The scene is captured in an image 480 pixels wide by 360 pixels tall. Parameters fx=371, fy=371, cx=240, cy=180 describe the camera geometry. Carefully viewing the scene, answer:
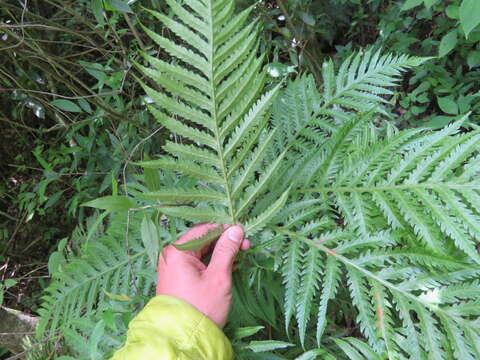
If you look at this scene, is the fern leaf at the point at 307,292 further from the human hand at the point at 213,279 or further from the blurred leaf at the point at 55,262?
the blurred leaf at the point at 55,262

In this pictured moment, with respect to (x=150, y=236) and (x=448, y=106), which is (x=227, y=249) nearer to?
(x=150, y=236)

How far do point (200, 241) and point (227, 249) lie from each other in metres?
0.07

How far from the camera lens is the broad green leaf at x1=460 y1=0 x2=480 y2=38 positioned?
1111mm

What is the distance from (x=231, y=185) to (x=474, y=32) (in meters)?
1.51

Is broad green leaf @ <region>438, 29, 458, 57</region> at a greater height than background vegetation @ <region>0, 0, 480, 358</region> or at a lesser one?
greater

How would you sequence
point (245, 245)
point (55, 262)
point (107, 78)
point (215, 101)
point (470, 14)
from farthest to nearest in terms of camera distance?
point (107, 78)
point (55, 262)
point (470, 14)
point (245, 245)
point (215, 101)

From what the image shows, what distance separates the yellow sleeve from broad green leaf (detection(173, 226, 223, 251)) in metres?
0.14

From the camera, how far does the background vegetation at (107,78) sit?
5.87 feet

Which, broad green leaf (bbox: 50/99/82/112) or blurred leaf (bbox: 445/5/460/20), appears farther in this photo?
broad green leaf (bbox: 50/99/82/112)

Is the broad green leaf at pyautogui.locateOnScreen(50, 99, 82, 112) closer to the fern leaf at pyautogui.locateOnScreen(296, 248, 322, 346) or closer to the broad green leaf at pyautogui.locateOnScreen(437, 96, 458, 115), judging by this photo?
the fern leaf at pyautogui.locateOnScreen(296, 248, 322, 346)

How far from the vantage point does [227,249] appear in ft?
2.98

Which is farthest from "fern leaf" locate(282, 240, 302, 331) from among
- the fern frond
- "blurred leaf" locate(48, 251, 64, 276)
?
"blurred leaf" locate(48, 251, 64, 276)

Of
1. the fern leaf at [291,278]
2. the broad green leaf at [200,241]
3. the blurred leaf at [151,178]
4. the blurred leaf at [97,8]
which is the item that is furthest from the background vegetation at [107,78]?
the fern leaf at [291,278]

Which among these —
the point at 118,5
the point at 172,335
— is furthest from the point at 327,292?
the point at 118,5
